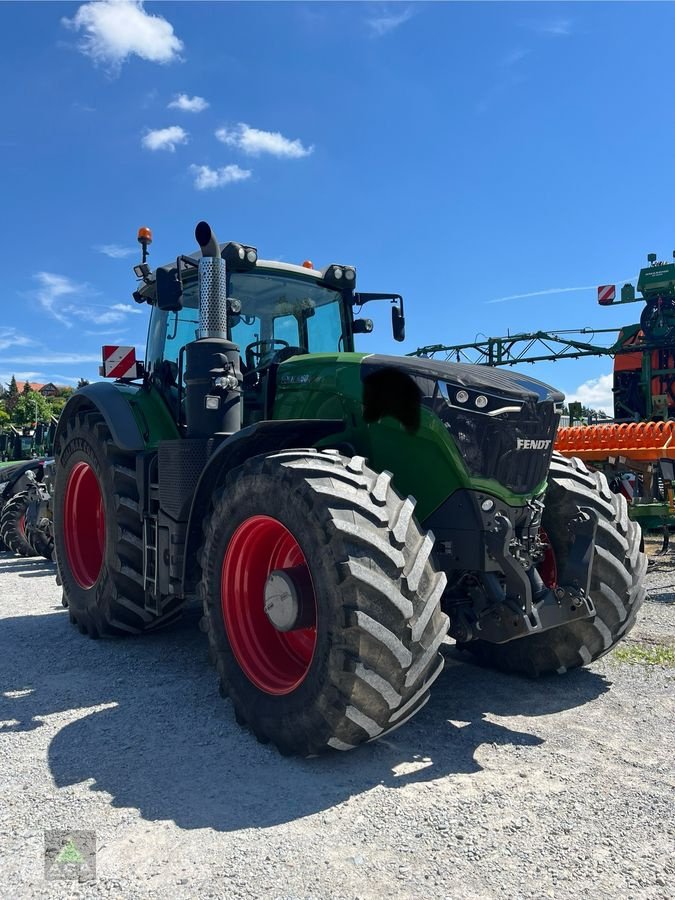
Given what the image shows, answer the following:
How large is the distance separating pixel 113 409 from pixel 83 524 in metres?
1.42

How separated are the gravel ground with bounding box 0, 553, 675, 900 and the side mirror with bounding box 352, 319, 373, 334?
2527 millimetres

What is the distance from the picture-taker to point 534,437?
3.53m

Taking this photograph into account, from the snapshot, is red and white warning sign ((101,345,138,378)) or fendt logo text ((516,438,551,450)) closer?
fendt logo text ((516,438,551,450))

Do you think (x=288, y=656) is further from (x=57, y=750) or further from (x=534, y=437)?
(x=534, y=437)

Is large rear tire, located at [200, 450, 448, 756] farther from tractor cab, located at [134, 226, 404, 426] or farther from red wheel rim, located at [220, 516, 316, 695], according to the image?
tractor cab, located at [134, 226, 404, 426]

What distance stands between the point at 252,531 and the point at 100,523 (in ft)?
8.99

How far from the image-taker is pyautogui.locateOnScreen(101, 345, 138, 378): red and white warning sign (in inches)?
307

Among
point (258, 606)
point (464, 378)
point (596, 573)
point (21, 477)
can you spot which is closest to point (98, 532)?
point (258, 606)

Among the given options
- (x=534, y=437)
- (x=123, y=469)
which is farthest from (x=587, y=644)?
(x=123, y=469)

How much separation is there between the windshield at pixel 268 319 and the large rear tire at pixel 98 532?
84 centimetres

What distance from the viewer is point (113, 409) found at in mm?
5055

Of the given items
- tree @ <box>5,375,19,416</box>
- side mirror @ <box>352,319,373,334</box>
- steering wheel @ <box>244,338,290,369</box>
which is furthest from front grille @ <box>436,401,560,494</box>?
tree @ <box>5,375,19,416</box>

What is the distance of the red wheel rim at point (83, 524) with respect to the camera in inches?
229

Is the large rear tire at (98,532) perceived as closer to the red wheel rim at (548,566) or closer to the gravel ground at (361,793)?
the gravel ground at (361,793)
